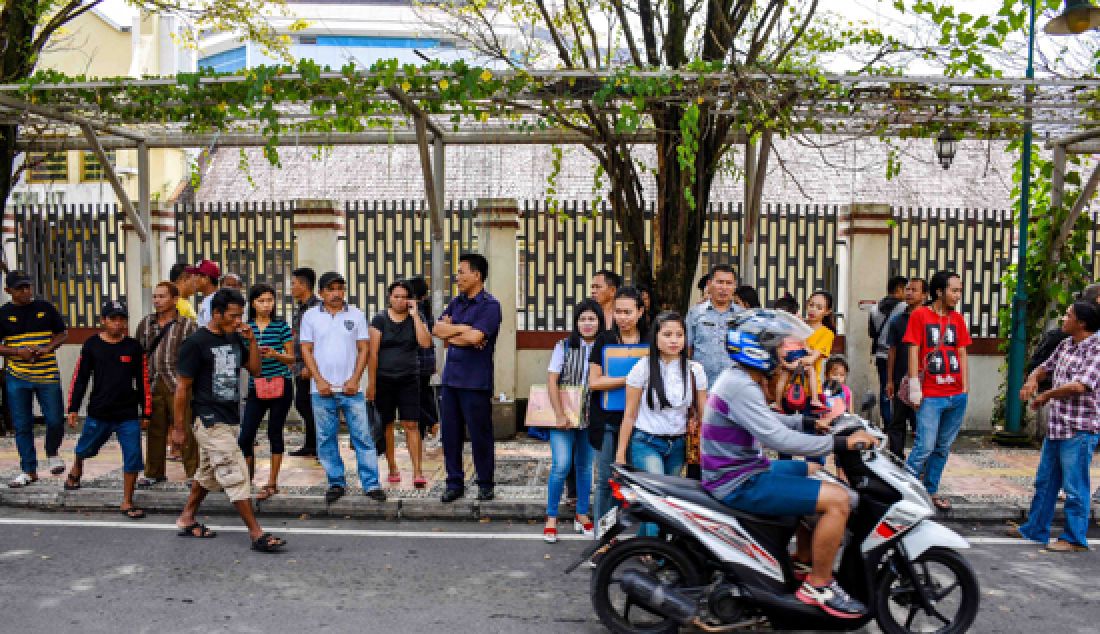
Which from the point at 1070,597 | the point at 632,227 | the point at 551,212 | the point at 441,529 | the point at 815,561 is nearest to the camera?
the point at 815,561

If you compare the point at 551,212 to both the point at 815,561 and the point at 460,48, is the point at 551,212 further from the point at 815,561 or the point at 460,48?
the point at 815,561

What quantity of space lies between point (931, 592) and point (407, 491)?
170 inches

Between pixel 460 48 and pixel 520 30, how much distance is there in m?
0.76

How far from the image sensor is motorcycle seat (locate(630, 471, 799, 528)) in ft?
14.7

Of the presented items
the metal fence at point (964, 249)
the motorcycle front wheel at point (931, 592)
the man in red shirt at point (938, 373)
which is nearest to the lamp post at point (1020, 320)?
the metal fence at point (964, 249)

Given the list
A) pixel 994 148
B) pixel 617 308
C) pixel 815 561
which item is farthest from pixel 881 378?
pixel 994 148

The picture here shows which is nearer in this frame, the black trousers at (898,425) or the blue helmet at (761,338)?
the blue helmet at (761,338)

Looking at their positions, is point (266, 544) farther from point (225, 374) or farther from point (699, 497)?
point (699, 497)

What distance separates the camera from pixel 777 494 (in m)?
4.38

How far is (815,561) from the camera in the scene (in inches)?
173

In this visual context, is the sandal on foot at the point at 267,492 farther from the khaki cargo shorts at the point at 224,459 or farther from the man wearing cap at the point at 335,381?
the khaki cargo shorts at the point at 224,459

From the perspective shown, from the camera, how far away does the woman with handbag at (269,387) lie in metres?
7.35

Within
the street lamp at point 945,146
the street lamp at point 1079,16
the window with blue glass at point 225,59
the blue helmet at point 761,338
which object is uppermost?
the window with blue glass at point 225,59

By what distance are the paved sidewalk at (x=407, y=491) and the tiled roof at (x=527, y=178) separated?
1214cm
